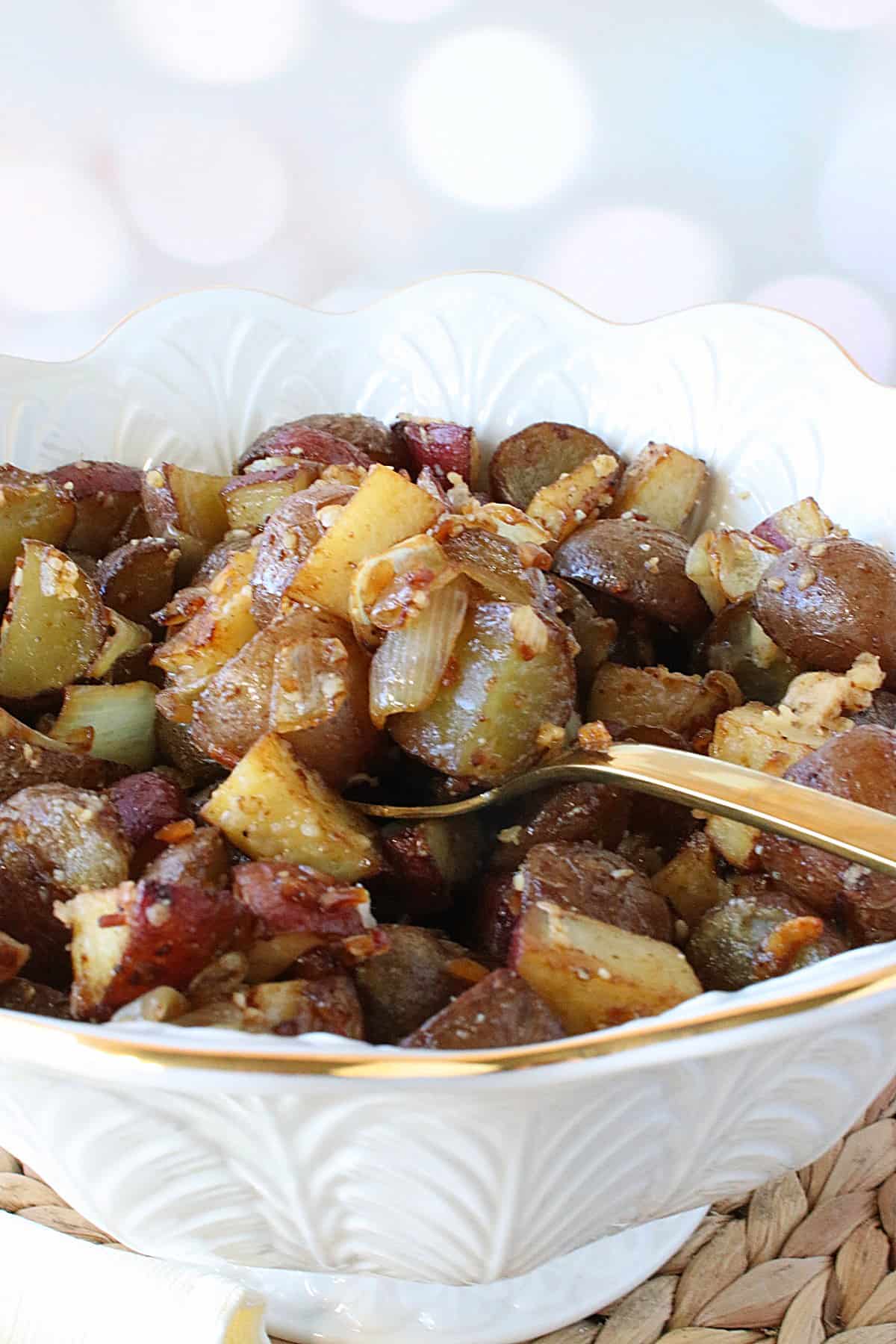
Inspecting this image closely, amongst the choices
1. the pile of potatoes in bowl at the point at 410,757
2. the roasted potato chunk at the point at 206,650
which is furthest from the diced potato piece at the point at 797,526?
the roasted potato chunk at the point at 206,650

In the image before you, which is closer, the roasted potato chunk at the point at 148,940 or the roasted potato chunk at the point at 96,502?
the roasted potato chunk at the point at 148,940

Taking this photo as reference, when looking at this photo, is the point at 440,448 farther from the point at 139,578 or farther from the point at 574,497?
the point at 139,578

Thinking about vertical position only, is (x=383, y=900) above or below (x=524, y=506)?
below

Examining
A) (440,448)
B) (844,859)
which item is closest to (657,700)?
(844,859)

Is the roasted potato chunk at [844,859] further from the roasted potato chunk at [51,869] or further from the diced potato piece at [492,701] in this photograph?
the roasted potato chunk at [51,869]

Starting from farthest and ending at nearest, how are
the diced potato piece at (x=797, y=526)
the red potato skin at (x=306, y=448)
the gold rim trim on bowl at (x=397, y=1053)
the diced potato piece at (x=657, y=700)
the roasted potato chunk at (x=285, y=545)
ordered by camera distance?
the red potato skin at (x=306, y=448), the diced potato piece at (x=797, y=526), the diced potato piece at (x=657, y=700), the roasted potato chunk at (x=285, y=545), the gold rim trim on bowl at (x=397, y=1053)

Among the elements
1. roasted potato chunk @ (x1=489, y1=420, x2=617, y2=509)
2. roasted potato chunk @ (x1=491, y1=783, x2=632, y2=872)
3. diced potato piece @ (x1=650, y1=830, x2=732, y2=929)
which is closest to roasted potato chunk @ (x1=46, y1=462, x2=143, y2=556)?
roasted potato chunk @ (x1=489, y1=420, x2=617, y2=509)

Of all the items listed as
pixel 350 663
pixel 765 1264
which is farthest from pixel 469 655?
pixel 765 1264

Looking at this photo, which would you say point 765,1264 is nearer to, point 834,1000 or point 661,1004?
point 661,1004
